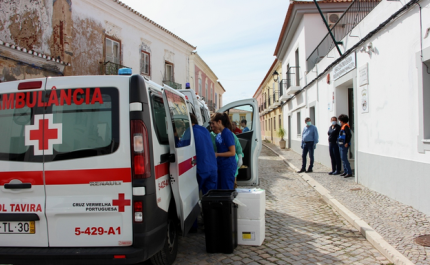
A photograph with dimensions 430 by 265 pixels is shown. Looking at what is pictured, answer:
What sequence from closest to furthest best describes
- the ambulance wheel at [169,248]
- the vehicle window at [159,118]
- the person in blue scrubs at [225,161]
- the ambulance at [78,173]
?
the ambulance at [78,173], the vehicle window at [159,118], the ambulance wheel at [169,248], the person in blue scrubs at [225,161]

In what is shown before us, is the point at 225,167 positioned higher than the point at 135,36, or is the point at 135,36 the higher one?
the point at 135,36

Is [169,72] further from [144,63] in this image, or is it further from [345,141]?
[345,141]

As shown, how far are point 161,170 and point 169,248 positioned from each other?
92 cm

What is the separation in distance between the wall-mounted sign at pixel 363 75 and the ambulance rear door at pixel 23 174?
22.0 ft

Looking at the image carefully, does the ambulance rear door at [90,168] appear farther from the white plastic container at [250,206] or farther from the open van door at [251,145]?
the open van door at [251,145]

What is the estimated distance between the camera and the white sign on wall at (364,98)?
24.9 feet

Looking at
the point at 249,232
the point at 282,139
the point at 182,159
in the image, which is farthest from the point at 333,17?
the point at 182,159

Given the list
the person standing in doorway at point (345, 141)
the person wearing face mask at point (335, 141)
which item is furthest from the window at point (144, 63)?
the person standing in doorway at point (345, 141)

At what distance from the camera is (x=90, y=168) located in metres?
2.89

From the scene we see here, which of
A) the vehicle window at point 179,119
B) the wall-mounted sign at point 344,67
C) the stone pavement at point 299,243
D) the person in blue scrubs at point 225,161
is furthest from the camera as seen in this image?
the wall-mounted sign at point 344,67

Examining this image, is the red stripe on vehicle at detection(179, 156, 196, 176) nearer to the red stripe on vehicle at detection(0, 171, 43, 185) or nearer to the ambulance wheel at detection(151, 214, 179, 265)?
the ambulance wheel at detection(151, 214, 179, 265)

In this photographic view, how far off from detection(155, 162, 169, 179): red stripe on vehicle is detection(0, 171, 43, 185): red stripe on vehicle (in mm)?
984

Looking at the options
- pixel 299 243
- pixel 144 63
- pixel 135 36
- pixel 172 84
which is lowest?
pixel 299 243

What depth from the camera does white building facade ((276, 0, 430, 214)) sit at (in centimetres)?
529
